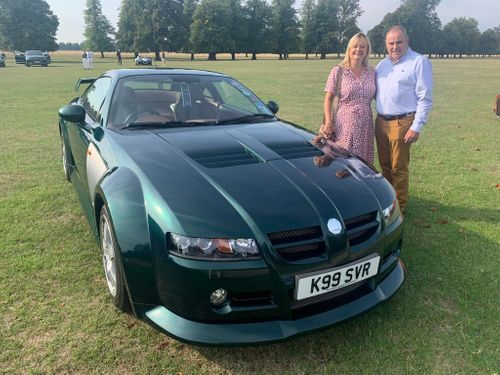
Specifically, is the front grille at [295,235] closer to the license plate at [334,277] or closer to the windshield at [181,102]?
the license plate at [334,277]

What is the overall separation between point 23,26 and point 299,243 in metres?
78.2

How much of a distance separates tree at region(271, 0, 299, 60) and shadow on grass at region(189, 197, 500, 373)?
265 feet

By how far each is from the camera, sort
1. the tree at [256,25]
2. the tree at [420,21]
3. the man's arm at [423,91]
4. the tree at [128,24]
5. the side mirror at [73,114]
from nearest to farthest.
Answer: the side mirror at [73,114], the man's arm at [423,91], the tree at [128,24], the tree at [256,25], the tree at [420,21]

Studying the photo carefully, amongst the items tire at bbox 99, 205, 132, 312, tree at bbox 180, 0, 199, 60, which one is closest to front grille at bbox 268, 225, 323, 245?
tire at bbox 99, 205, 132, 312

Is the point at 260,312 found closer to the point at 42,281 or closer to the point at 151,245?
the point at 151,245

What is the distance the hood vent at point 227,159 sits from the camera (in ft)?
8.14

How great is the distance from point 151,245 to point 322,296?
90 centimetres

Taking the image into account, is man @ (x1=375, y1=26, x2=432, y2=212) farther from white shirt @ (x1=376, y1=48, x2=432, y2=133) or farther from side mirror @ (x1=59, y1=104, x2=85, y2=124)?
side mirror @ (x1=59, y1=104, x2=85, y2=124)

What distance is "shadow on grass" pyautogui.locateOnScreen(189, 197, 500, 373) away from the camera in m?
2.21

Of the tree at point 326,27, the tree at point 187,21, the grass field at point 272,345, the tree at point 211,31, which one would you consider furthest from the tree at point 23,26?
the grass field at point 272,345

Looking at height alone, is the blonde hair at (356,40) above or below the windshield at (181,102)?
above

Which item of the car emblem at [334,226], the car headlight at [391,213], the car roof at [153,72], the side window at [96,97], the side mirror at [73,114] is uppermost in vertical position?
the car roof at [153,72]

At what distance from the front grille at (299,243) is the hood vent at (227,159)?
26.2 inches

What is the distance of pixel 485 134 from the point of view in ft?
27.8
